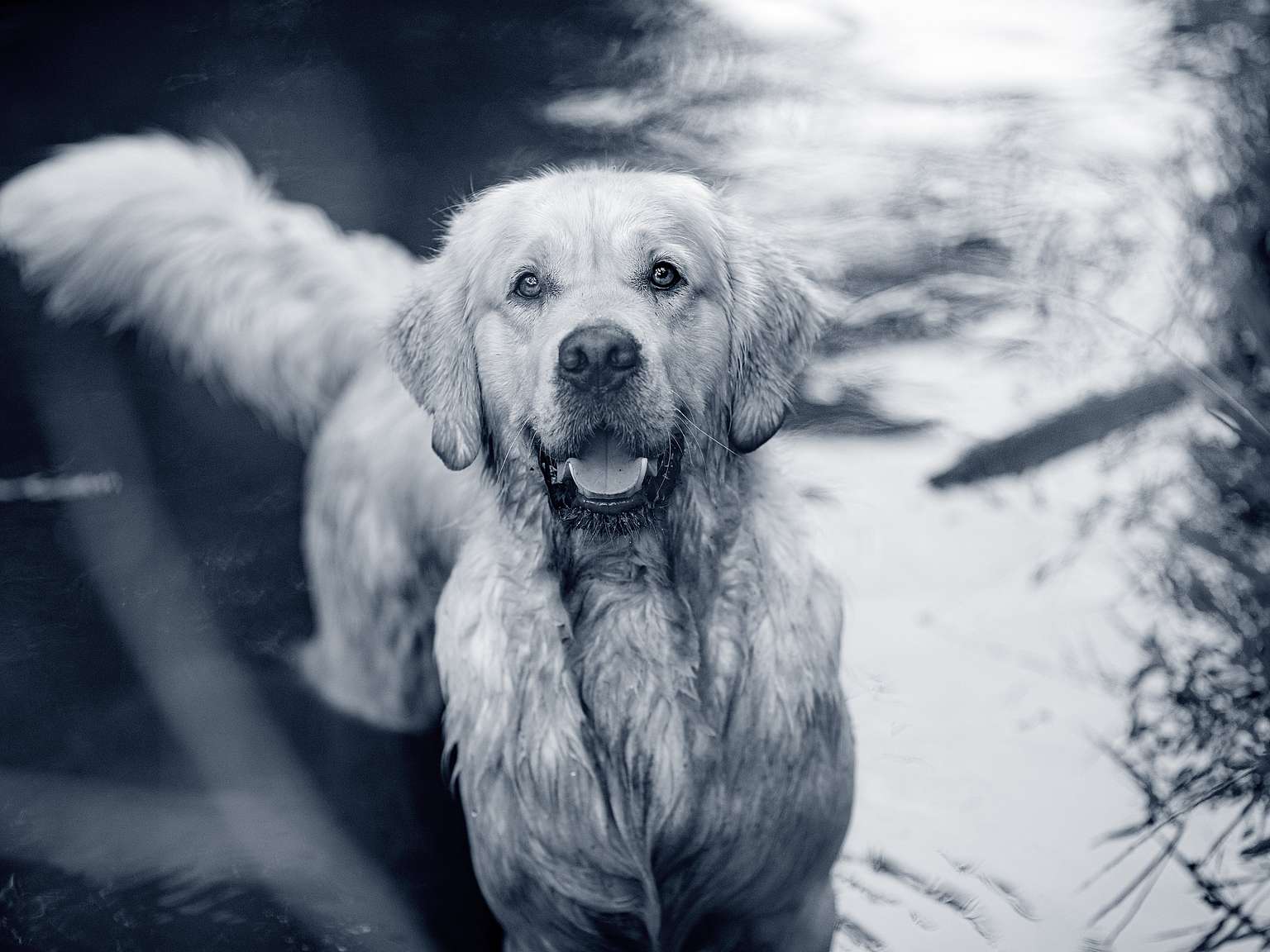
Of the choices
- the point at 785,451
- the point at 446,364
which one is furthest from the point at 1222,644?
the point at 446,364

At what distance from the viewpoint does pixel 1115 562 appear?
3.74 metres

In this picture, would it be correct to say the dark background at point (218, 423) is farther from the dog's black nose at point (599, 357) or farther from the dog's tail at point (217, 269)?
the dog's black nose at point (599, 357)

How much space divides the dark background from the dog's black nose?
148 cm

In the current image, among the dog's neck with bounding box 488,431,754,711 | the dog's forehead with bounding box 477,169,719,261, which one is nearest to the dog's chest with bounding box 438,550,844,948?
the dog's neck with bounding box 488,431,754,711

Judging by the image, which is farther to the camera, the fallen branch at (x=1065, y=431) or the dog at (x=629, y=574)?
the fallen branch at (x=1065, y=431)

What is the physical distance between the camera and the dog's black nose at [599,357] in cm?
223

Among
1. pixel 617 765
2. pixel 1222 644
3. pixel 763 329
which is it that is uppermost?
pixel 763 329

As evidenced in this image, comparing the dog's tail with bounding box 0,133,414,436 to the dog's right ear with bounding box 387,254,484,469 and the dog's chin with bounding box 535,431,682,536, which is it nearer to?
the dog's right ear with bounding box 387,254,484,469

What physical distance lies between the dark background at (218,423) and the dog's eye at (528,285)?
4.95 feet

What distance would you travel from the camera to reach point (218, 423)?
4.11 meters

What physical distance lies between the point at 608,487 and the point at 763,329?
19.0 inches

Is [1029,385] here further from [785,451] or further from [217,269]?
[217,269]

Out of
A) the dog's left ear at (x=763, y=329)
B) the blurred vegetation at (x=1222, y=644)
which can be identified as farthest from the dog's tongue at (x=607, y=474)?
the blurred vegetation at (x=1222, y=644)

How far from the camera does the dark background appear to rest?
3.12 metres
